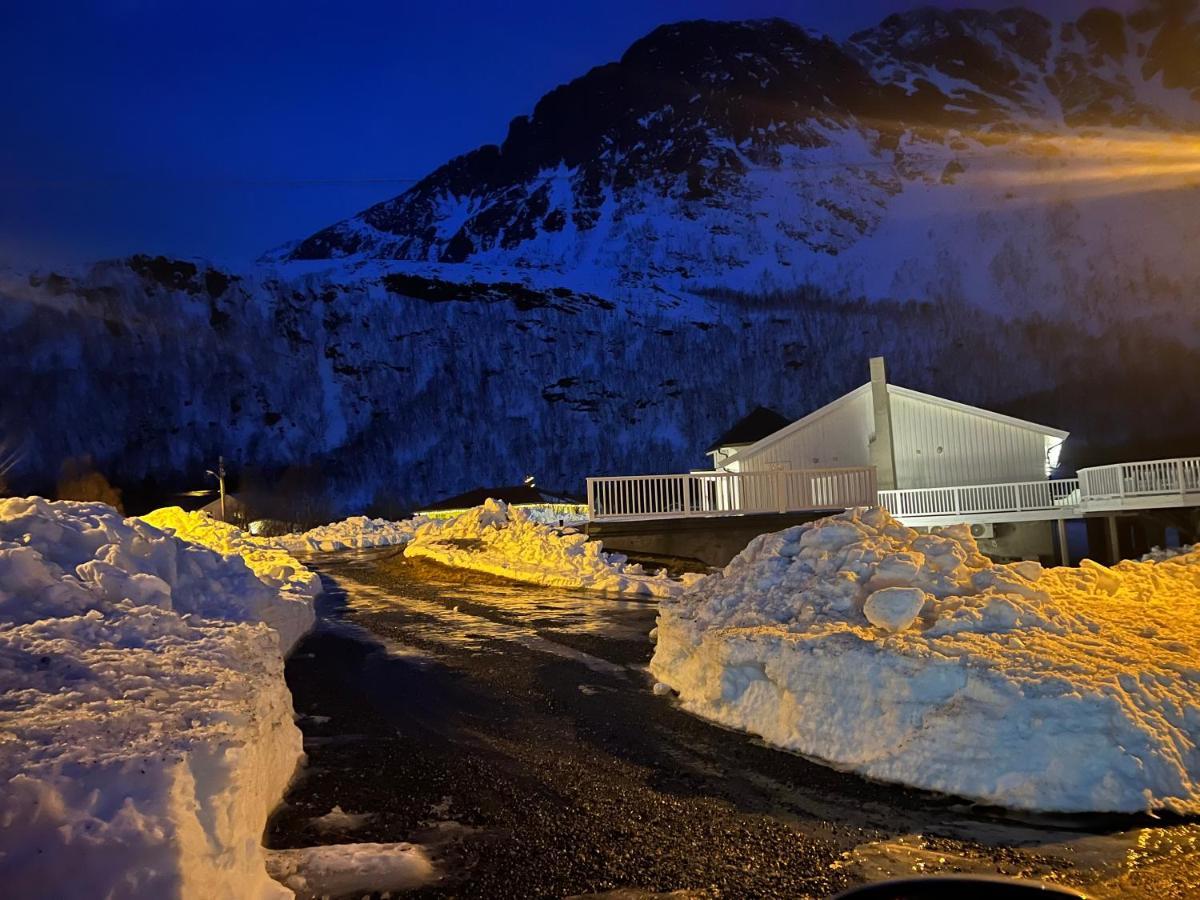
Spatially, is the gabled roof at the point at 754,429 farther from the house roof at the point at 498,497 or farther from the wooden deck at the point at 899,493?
the house roof at the point at 498,497

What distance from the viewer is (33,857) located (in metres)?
3.43

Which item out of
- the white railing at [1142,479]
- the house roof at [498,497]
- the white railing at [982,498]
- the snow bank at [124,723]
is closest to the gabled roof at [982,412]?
the white railing at [982,498]

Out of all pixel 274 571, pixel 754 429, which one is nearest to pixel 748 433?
pixel 754 429

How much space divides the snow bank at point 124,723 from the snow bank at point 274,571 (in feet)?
9.61

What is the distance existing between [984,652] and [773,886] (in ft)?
10.1

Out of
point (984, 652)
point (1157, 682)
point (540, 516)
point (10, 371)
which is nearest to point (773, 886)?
point (984, 652)

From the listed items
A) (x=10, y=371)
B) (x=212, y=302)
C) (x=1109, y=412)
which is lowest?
(x=1109, y=412)

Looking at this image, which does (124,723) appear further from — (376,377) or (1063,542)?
(376,377)

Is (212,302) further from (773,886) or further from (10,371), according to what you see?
(773,886)

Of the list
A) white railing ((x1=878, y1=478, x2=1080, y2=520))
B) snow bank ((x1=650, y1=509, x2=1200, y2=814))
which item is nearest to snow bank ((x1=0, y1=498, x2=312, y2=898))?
snow bank ((x1=650, y1=509, x2=1200, y2=814))

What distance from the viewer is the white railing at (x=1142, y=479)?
21.6 metres

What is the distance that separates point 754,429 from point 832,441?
9359 millimetres

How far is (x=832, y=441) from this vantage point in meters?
27.8

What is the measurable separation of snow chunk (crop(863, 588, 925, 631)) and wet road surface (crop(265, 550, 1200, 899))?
1.52 meters
